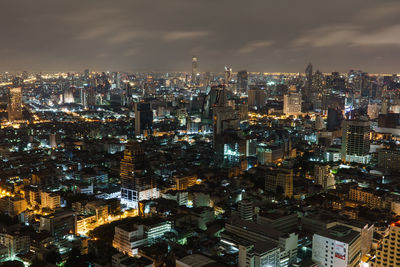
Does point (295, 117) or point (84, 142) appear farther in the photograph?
point (295, 117)

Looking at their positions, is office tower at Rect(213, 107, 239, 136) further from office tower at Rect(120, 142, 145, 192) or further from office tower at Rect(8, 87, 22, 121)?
office tower at Rect(8, 87, 22, 121)

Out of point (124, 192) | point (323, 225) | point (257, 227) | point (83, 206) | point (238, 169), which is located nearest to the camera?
point (257, 227)

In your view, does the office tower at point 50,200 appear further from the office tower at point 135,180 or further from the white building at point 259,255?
the white building at point 259,255

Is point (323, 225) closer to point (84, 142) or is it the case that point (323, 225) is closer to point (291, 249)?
point (291, 249)

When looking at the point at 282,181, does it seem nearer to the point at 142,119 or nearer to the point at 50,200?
the point at 50,200

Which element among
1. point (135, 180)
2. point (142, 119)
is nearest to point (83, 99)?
point (142, 119)

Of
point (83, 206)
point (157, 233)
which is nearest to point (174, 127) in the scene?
point (83, 206)
